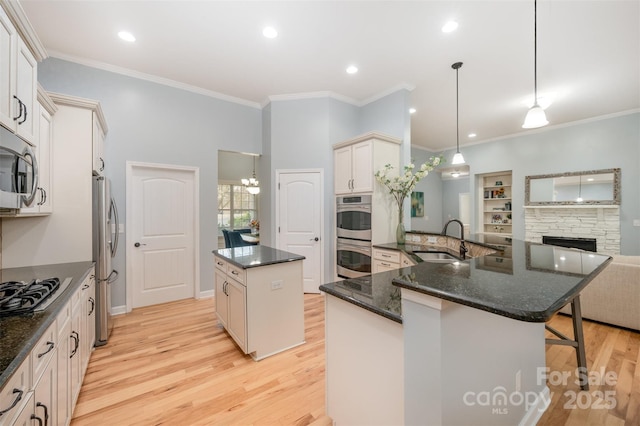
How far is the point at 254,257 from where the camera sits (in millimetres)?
2604

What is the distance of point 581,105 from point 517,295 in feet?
19.3

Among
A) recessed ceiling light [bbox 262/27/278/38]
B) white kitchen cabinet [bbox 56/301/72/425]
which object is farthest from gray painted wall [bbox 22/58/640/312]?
white kitchen cabinet [bbox 56/301/72/425]

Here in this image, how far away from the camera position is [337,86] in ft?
13.0

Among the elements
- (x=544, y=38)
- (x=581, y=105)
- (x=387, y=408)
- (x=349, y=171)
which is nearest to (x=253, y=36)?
(x=349, y=171)

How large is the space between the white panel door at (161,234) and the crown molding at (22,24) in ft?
6.71

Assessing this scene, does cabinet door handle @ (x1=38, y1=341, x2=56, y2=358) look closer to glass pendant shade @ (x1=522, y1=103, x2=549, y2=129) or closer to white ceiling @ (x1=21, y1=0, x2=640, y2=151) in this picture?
white ceiling @ (x1=21, y1=0, x2=640, y2=151)

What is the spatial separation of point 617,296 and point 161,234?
18.5 ft

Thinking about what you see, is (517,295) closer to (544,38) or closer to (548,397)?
(548,397)

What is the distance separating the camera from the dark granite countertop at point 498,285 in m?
0.75

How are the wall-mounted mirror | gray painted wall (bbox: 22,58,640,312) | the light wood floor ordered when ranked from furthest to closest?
the wall-mounted mirror < gray painted wall (bbox: 22,58,640,312) < the light wood floor

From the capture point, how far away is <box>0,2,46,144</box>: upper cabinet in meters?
1.35

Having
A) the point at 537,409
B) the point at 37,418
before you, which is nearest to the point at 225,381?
the point at 37,418

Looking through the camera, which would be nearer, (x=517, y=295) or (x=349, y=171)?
(x=517, y=295)

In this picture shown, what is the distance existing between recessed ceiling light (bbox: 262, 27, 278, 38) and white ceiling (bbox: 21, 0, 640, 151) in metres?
0.05
